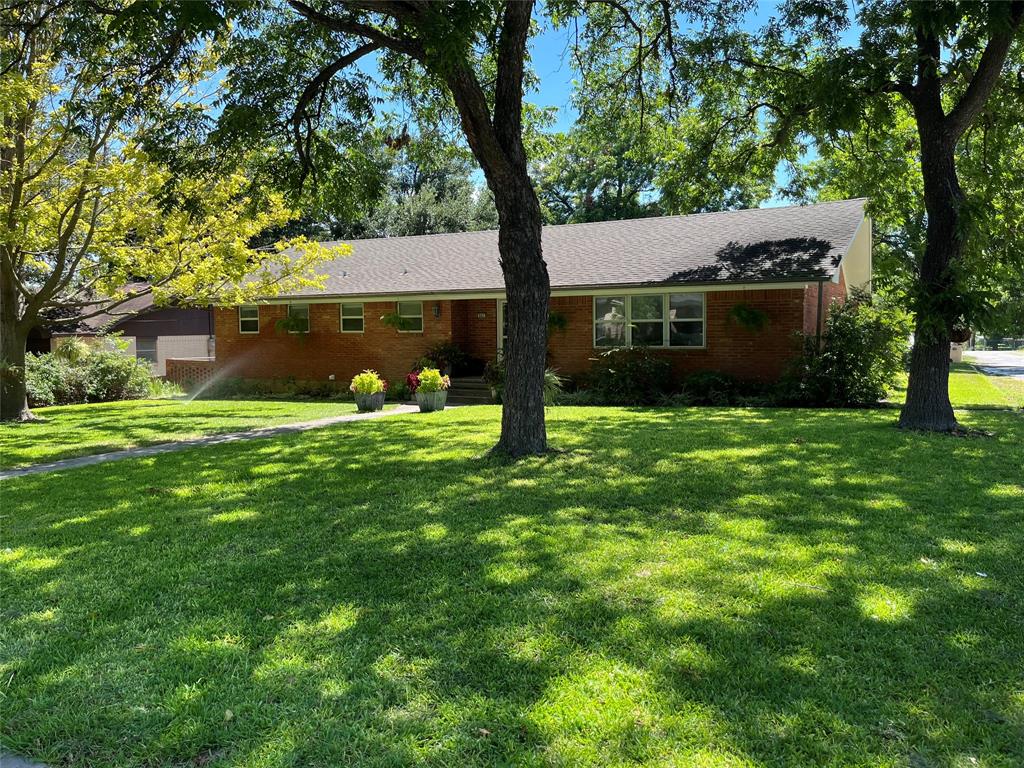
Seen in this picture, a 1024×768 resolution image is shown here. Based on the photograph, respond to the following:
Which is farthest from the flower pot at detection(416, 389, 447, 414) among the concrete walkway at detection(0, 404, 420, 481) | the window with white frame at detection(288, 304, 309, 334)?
the window with white frame at detection(288, 304, 309, 334)

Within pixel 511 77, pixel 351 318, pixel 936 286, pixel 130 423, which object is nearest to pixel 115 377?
pixel 351 318

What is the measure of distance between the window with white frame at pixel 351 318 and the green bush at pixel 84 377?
5836 mm

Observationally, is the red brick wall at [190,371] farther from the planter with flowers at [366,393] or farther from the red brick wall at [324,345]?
the planter with flowers at [366,393]

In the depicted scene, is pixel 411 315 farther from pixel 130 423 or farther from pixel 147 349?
pixel 147 349

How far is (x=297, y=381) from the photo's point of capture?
20406 millimetres

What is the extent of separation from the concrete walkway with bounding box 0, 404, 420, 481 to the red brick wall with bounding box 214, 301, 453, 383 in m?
5.30

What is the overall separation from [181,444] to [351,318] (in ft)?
33.5

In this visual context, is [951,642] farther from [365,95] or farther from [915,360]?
[365,95]

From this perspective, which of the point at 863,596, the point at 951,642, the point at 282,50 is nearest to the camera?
the point at 951,642

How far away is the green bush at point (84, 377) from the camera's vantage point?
17.3m

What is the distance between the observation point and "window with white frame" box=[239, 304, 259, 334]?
21250 mm

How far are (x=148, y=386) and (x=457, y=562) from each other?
1856 centimetres

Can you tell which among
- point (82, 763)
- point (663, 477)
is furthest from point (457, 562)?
point (663, 477)

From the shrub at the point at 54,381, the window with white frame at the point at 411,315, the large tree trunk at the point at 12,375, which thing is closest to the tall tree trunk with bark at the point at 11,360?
the large tree trunk at the point at 12,375
